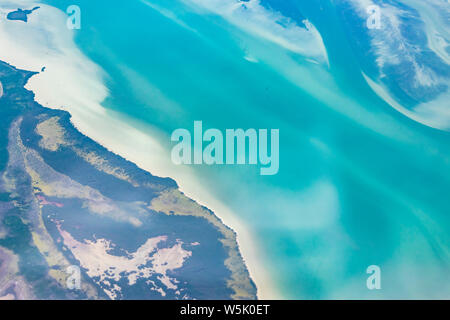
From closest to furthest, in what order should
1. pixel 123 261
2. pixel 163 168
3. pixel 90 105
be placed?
pixel 123 261, pixel 163 168, pixel 90 105

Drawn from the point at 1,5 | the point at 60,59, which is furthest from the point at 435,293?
the point at 1,5

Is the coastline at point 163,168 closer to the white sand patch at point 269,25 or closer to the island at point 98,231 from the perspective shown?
the island at point 98,231

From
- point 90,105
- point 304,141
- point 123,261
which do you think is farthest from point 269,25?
point 123,261

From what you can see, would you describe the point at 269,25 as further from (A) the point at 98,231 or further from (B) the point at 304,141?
(A) the point at 98,231

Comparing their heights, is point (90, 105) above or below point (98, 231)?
above

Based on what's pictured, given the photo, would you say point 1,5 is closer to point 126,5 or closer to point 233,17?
point 126,5

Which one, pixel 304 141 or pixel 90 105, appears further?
pixel 90 105

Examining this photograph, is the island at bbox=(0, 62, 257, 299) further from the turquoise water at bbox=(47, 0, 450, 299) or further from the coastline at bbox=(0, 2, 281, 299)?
the turquoise water at bbox=(47, 0, 450, 299)

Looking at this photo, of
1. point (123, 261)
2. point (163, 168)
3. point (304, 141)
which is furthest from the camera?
point (304, 141)
